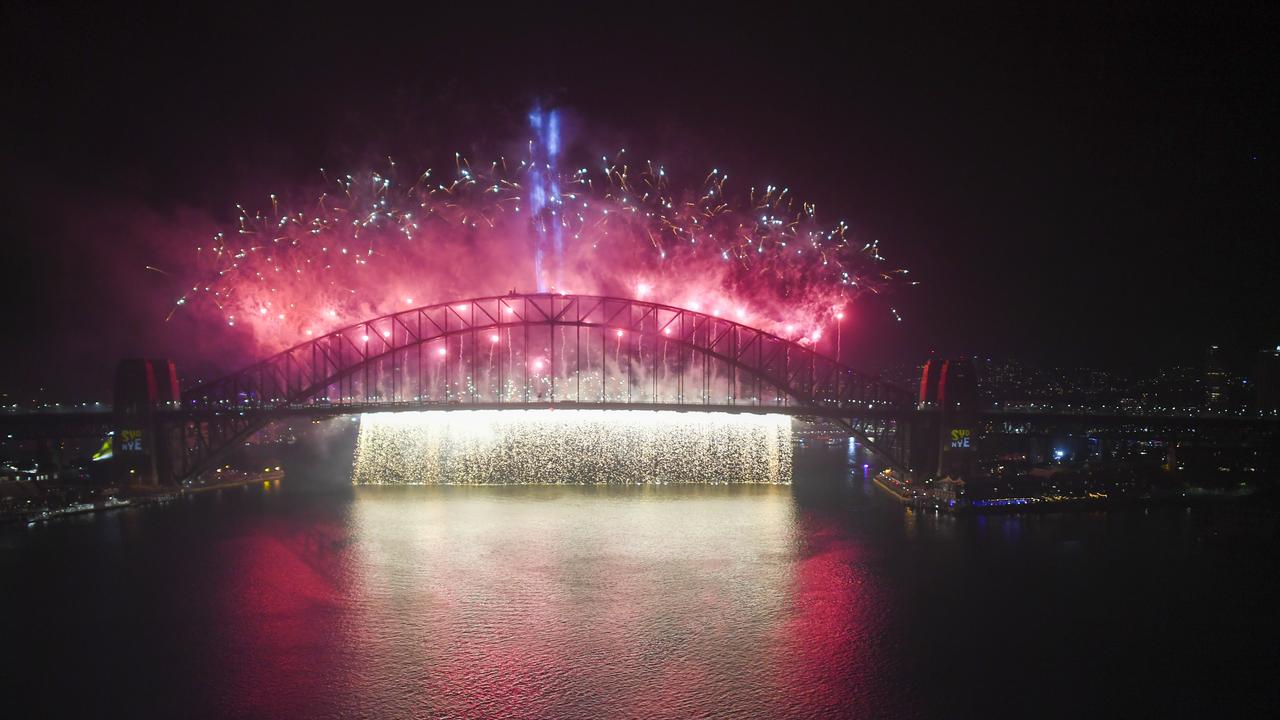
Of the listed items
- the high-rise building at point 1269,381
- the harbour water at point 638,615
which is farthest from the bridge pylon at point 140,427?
the high-rise building at point 1269,381

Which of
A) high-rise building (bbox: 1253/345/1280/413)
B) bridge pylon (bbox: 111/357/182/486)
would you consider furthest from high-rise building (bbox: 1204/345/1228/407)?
bridge pylon (bbox: 111/357/182/486)

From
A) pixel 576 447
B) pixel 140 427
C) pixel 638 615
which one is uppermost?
pixel 140 427

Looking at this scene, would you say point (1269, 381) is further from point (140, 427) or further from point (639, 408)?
point (140, 427)

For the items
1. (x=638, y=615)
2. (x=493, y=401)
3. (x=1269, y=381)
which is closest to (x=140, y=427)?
(x=493, y=401)

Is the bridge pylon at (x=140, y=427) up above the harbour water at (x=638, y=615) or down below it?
above

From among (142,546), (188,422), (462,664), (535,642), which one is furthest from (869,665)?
(188,422)

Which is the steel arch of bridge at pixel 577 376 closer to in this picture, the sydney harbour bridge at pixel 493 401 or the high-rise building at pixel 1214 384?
the sydney harbour bridge at pixel 493 401

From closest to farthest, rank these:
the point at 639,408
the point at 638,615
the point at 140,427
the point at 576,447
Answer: the point at 638,615
the point at 140,427
the point at 639,408
the point at 576,447
